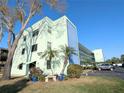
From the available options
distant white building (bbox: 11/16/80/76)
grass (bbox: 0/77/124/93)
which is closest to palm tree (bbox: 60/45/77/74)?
distant white building (bbox: 11/16/80/76)

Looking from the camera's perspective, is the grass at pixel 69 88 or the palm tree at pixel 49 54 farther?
the palm tree at pixel 49 54

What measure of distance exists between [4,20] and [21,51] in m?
11.5

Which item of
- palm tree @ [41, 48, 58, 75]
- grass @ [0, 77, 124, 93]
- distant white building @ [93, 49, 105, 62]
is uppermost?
distant white building @ [93, 49, 105, 62]

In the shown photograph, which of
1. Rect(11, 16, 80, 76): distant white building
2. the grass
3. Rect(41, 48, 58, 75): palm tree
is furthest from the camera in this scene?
Rect(11, 16, 80, 76): distant white building

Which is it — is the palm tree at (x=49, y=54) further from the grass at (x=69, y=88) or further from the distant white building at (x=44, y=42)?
the grass at (x=69, y=88)

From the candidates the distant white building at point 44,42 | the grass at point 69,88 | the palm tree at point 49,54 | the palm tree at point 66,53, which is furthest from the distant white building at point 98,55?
the grass at point 69,88

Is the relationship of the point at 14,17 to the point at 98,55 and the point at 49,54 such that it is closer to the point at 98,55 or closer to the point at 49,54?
the point at 49,54

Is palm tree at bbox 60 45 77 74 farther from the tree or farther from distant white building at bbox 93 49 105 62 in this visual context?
distant white building at bbox 93 49 105 62

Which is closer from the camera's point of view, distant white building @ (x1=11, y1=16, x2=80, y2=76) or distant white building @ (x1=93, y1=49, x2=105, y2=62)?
distant white building @ (x1=11, y1=16, x2=80, y2=76)

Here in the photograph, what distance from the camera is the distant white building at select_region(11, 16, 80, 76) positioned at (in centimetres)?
2597

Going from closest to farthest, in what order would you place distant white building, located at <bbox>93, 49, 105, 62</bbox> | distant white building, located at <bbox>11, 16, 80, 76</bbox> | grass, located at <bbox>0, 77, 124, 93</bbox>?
grass, located at <bbox>0, 77, 124, 93</bbox>
distant white building, located at <bbox>11, 16, 80, 76</bbox>
distant white building, located at <bbox>93, 49, 105, 62</bbox>

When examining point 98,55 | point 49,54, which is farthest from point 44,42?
point 98,55

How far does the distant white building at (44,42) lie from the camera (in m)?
26.0

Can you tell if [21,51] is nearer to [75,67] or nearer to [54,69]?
[54,69]
